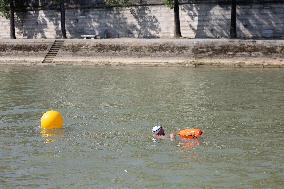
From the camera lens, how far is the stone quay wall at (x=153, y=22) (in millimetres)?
44562

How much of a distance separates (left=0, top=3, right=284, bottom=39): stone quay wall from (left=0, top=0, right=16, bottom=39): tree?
8.43ft

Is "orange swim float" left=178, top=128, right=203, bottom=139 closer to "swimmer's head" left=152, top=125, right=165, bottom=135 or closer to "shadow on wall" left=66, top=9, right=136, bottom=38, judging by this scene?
"swimmer's head" left=152, top=125, right=165, bottom=135

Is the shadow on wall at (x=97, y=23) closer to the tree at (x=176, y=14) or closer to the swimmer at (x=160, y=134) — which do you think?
the tree at (x=176, y=14)

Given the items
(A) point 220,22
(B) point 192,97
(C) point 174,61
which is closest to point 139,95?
(B) point 192,97

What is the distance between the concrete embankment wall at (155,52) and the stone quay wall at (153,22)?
5714 mm

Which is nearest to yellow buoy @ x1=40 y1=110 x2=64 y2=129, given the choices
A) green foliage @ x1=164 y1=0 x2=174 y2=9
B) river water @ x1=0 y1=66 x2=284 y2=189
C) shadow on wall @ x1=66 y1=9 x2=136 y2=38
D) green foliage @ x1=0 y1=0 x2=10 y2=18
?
river water @ x1=0 y1=66 x2=284 y2=189

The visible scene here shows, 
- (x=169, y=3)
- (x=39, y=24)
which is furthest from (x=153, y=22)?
(x=39, y=24)

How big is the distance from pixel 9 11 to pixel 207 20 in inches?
701

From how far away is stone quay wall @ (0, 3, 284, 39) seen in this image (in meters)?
44.6

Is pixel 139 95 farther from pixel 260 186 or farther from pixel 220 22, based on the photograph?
pixel 220 22

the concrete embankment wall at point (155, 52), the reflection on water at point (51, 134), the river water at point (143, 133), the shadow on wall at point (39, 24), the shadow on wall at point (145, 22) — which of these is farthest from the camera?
the shadow on wall at point (39, 24)

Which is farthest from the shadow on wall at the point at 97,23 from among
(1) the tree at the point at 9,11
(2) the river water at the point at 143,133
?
(2) the river water at the point at 143,133

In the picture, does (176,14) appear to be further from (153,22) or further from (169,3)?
(153,22)

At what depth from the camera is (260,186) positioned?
13.1 m
